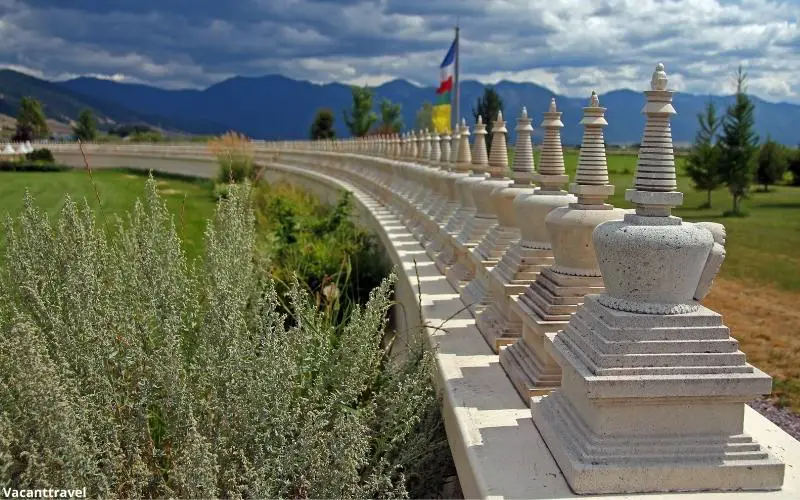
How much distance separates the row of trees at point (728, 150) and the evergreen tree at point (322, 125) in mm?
48249

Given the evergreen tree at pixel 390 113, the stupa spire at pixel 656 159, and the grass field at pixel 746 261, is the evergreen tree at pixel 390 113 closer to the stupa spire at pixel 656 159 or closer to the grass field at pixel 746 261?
the grass field at pixel 746 261

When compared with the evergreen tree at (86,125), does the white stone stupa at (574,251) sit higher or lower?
lower

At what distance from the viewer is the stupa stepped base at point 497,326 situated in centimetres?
405

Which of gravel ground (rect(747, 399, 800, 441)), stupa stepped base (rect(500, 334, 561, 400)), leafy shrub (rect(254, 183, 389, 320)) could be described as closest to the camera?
stupa stepped base (rect(500, 334, 561, 400))

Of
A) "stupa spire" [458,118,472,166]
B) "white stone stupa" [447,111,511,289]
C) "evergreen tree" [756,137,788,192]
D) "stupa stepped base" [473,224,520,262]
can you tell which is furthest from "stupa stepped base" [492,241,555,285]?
"evergreen tree" [756,137,788,192]

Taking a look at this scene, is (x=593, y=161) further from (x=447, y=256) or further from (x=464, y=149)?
(x=464, y=149)

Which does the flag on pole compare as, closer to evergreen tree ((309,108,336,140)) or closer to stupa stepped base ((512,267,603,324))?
stupa stepped base ((512,267,603,324))

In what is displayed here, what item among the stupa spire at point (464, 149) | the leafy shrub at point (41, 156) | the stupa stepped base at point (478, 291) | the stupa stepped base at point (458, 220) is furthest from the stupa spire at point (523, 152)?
the leafy shrub at point (41, 156)

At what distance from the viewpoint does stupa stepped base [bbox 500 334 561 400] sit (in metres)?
3.29

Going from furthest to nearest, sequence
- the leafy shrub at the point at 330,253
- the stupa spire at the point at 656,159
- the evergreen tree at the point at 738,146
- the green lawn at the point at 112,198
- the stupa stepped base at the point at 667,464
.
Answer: the evergreen tree at the point at 738,146
the leafy shrub at the point at 330,253
the green lawn at the point at 112,198
the stupa spire at the point at 656,159
the stupa stepped base at the point at 667,464

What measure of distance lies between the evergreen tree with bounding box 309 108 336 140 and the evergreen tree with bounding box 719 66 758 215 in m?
50.8

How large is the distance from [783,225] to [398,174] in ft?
69.5

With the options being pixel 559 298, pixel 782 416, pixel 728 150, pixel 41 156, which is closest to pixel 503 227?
pixel 559 298

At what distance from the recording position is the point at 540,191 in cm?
413
